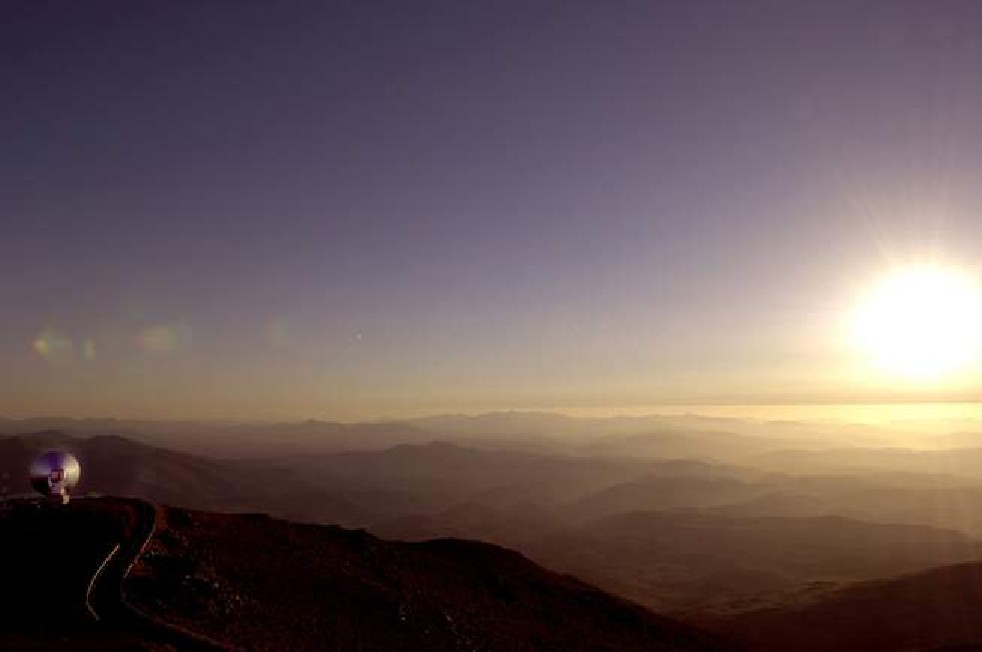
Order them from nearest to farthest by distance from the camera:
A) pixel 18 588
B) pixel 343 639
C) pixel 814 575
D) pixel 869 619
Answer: pixel 18 588, pixel 343 639, pixel 869 619, pixel 814 575

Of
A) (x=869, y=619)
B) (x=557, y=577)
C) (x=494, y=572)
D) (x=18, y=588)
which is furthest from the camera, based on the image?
(x=869, y=619)

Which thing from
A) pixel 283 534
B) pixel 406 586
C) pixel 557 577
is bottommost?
pixel 557 577

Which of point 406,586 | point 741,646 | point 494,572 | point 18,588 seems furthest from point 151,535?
A: point 741,646

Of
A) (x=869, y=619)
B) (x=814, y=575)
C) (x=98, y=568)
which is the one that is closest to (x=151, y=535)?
(x=98, y=568)

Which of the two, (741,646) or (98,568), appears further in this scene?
(741,646)

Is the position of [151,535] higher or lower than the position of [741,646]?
higher

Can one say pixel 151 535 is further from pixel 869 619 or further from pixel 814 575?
pixel 814 575
